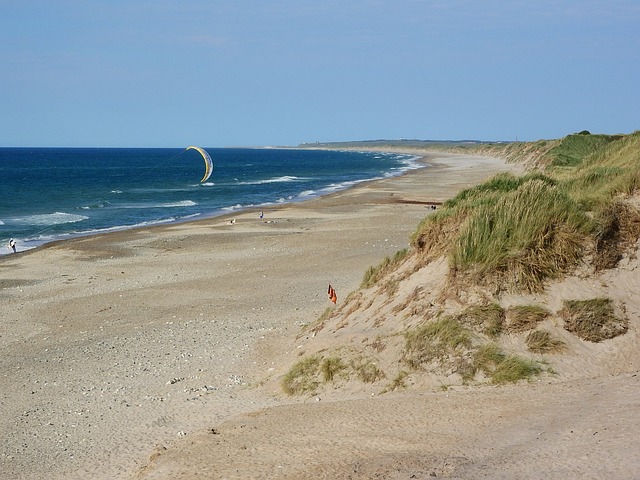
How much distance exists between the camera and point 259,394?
10.7 meters

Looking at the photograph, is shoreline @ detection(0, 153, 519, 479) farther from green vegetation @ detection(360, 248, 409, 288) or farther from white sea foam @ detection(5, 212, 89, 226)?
white sea foam @ detection(5, 212, 89, 226)

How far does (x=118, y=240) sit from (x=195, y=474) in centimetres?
2538

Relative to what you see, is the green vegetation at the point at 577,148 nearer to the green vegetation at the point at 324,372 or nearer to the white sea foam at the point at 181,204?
the white sea foam at the point at 181,204

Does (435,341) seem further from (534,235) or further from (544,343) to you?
(534,235)

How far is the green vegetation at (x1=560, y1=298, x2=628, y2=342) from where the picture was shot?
992cm

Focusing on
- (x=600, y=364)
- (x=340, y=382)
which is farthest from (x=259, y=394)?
(x=600, y=364)

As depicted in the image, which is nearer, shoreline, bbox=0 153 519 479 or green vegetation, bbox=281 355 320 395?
shoreline, bbox=0 153 519 479

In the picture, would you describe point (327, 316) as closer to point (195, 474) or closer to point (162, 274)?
point (195, 474)

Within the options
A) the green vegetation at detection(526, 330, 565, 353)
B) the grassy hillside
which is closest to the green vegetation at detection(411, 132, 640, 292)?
the grassy hillside

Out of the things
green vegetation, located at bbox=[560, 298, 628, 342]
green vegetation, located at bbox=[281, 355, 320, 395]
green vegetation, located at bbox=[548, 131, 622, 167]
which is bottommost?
green vegetation, located at bbox=[281, 355, 320, 395]

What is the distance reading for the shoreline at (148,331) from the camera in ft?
32.2

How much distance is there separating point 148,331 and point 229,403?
5.48 meters

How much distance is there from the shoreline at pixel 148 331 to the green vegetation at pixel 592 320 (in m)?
3.81

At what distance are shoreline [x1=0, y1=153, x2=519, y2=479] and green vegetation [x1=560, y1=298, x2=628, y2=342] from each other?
381cm
